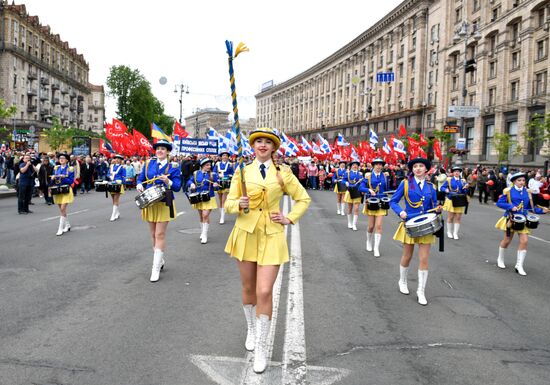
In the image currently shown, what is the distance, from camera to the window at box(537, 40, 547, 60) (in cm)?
4047

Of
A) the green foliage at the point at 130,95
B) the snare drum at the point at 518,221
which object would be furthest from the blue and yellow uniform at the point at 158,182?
the green foliage at the point at 130,95

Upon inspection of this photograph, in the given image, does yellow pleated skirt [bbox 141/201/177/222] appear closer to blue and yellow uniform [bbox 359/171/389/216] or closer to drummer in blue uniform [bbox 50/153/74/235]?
blue and yellow uniform [bbox 359/171/389/216]

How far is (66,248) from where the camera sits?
9.40 metres

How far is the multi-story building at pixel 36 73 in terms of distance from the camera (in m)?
70.6

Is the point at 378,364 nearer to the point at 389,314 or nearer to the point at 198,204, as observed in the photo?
the point at 389,314

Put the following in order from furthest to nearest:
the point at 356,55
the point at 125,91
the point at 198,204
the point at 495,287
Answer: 1. the point at 356,55
2. the point at 125,91
3. the point at 198,204
4. the point at 495,287

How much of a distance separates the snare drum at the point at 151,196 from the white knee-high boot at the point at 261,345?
3.24 metres

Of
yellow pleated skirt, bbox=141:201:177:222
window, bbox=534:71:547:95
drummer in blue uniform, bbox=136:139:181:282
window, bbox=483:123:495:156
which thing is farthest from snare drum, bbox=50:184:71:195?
window, bbox=483:123:495:156

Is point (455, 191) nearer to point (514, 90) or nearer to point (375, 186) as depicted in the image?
point (375, 186)

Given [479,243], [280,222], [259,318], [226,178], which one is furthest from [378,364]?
[226,178]

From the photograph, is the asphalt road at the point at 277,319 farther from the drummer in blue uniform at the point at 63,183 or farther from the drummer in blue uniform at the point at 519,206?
the drummer in blue uniform at the point at 63,183

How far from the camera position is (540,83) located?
1631 inches

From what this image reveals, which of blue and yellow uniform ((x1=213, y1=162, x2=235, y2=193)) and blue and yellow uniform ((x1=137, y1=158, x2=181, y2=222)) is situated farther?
blue and yellow uniform ((x1=213, y1=162, x2=235, y2=193))

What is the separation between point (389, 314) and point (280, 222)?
7.37ft
